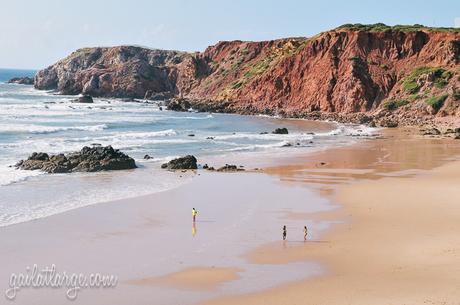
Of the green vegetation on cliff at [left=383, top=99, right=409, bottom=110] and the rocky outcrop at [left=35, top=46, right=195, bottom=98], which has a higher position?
the rocky outcrop at [left=35, top=46, right=195, bottom=98]

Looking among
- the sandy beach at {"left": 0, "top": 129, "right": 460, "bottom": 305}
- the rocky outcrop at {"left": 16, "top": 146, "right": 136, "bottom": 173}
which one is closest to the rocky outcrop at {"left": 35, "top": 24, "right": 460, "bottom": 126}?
the rocky outcrop at {"left": 16, "top": 146, "right": 136, "bottom": 173}

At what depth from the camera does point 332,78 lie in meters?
77.2

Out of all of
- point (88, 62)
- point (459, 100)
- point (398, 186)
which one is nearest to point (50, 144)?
point (398, 186)

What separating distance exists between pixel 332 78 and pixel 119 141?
3723 centimetres

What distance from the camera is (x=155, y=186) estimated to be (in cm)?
2953

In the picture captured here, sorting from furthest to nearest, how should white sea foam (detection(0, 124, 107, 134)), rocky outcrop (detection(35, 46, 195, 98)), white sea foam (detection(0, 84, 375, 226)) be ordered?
rocky outcrop (detection(35, 46, 195, 98)) → white sea foam (detection(0, 124, 107, 134)) → white sea foam (detection(0, 84, 375, 226))

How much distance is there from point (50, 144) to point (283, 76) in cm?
4480

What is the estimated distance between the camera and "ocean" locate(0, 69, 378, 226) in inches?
1049

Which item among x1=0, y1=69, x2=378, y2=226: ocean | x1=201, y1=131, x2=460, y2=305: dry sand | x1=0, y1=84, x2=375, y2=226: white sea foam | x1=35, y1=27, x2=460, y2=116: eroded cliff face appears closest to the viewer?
x1=201, y1=131, x2=460, y2=305: dry sand

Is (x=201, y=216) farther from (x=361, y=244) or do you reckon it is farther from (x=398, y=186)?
(x=398, y=186)

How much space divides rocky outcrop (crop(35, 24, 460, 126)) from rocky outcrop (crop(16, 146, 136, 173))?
37720 millimetres

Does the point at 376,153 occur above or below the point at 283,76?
below

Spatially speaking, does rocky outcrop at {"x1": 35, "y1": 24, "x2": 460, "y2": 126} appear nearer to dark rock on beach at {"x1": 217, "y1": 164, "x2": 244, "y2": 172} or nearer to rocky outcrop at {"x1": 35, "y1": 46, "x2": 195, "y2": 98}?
rocky outcrop at {"x1": 35, "y1": 46, "x2": 195, "y2": 98}

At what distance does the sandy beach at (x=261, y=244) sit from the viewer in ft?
47.7
